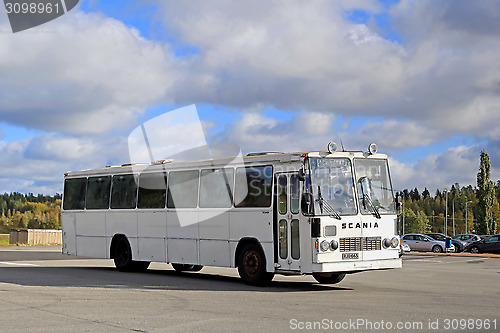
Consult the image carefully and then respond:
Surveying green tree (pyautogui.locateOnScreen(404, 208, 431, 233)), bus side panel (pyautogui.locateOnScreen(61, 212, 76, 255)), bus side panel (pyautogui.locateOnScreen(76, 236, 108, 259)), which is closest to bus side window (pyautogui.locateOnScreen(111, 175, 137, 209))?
A: bus side panel (pyautogui.locateOnScreen(76, 236, 108, 259))

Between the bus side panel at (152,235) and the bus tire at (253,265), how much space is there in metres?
3.75

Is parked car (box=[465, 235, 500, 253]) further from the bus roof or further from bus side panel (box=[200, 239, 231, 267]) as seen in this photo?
bus side panel (box=[200, 239, 231, 267])

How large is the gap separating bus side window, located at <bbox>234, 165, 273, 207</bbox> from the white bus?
0.02m

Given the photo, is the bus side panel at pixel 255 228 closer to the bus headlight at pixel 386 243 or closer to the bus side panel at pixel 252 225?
the bus side panel at pixel 252 225

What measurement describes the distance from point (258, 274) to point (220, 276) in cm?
419

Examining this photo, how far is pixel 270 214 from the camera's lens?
17.5 m

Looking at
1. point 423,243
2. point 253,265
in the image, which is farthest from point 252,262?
point 423,243

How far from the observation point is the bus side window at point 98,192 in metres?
23.9

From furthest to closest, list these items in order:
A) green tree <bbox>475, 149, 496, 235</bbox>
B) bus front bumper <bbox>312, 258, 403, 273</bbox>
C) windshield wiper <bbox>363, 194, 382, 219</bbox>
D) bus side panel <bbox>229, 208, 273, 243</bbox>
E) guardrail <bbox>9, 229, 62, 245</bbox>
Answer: green tree <bbox>475, 149, 496, 235</bbox> → guardrail <bbox>9, 229, 62, 245</bbox> → bus side panel <bbox>229, 208, 273, 243</bbox> → windshield wiper <bbox>363, 194, 382, 219</bbox> → bus front bumper <bbox>312, 258, 403, 273</bbox>

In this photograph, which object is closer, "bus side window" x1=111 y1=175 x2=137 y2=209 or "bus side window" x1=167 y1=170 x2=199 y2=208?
"bus side window" x1=167 y1=170 x2=199 y2=208

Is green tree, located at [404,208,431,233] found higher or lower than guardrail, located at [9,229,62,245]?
lower

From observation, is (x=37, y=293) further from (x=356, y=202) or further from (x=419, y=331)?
(x=419, y=331)

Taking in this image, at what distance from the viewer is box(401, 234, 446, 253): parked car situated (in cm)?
4921

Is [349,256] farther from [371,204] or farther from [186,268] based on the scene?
[186,268]
